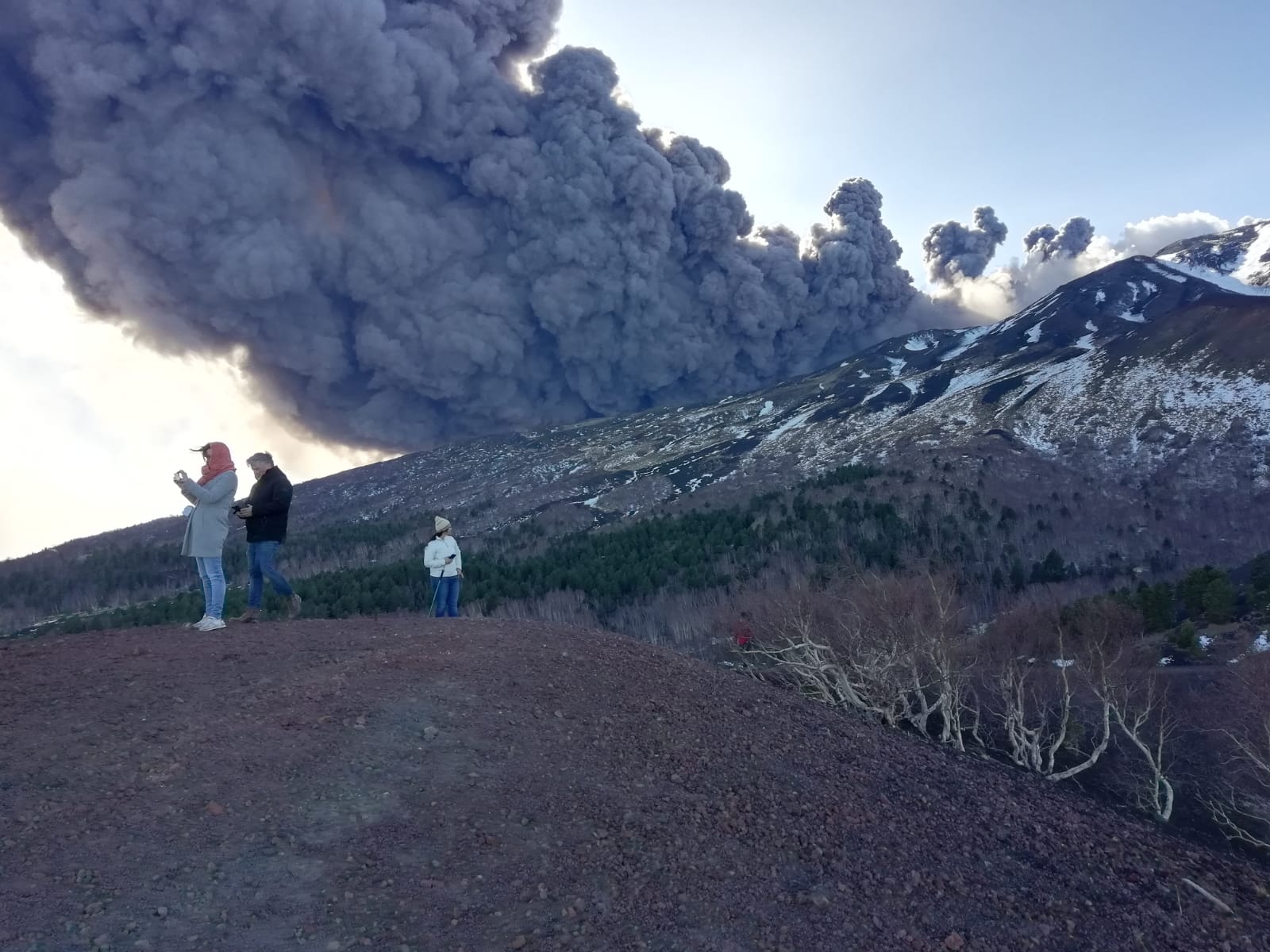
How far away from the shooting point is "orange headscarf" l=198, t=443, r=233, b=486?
10.3m

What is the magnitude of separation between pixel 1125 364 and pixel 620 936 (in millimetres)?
78056

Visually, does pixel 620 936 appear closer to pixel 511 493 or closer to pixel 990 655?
pixel 990 655

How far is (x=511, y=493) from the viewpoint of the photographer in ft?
239

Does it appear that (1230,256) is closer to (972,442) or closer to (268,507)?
(972,442)

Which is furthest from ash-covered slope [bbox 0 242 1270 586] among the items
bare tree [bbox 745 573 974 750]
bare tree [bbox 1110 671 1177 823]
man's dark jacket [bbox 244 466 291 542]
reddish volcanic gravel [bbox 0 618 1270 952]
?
man's dark jacket [bbox 244 466 291 542]

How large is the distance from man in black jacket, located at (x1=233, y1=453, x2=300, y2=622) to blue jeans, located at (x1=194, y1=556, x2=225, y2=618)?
1.71 feet

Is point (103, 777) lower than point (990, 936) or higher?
higher

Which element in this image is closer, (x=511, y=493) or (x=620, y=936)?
(x=620, y=936)

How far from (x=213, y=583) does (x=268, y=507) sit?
1176mm

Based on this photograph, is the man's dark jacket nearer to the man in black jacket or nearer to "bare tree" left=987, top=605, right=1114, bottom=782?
the man in black jacket

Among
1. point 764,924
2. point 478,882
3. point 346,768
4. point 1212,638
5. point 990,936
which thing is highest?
point 346,768

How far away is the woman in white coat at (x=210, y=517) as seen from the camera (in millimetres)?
10039

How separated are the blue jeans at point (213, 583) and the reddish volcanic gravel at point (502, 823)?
0.38 metres

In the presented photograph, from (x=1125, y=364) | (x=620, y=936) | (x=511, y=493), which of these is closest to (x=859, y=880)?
(x=620, y=936)
